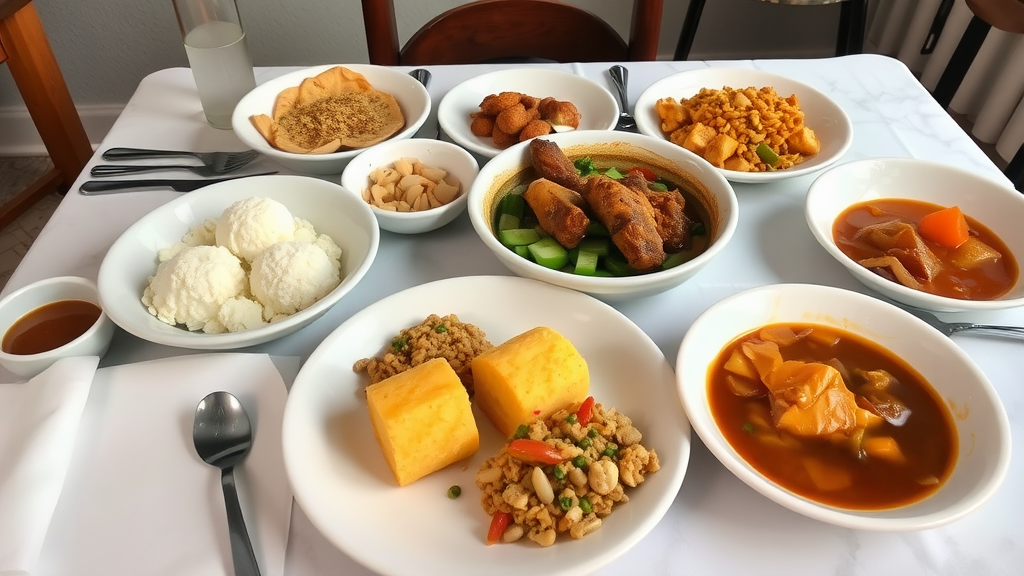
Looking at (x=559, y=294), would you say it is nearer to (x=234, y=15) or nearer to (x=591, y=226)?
(x=591, y=226)

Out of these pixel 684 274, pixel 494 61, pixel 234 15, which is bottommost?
pixel 494 61

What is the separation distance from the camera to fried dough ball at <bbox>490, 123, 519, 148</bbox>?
6.66 feet

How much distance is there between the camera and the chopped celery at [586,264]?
155 cm

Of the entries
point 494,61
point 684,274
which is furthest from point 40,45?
point 684,274

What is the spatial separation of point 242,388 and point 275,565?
1.32ft

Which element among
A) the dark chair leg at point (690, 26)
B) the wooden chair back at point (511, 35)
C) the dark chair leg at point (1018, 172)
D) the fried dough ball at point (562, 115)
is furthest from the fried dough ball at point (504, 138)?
the dark chair leg at point (1018, 172)

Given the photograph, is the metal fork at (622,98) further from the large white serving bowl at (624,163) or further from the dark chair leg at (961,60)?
the dark chair leg at (961,60)

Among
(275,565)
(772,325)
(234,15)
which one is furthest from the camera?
(234,15)

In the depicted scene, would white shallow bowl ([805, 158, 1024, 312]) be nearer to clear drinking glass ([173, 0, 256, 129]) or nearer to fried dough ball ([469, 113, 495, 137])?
fried dough ball ([469, 113, 495, 137])

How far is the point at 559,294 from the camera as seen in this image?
4.78ft

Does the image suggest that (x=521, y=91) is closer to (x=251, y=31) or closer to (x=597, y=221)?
(x=597, y=221)

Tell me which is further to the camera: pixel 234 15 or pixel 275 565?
pixel 234 15

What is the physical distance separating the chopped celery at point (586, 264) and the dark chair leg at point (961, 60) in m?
3.12

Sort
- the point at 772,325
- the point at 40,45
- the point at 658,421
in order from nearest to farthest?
the point at 658,421, the point at 772,325, the point at 40,45
